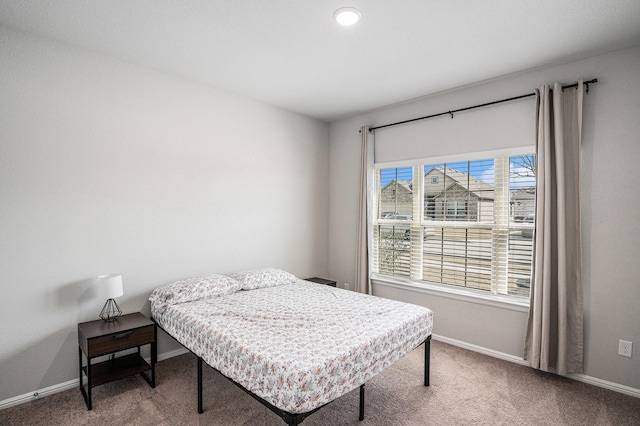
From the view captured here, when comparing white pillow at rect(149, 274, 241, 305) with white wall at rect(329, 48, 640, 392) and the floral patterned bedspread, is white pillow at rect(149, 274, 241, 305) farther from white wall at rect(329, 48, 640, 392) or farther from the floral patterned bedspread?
white wall at rect(329, 48, 640, 392)

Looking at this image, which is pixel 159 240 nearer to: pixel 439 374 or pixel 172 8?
pixel 172 8

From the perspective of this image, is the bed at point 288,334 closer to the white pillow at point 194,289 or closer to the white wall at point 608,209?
the white pillow at point 194,289

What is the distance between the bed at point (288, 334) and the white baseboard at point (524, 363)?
1.00 metres

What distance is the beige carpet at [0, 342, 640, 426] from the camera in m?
2.20

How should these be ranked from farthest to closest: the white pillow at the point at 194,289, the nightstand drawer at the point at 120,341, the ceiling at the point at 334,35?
1. the white pillow at the point at 194,289
2. the nightstand drawer at the point at 120,341
3. the ceiling at the point at 334,35

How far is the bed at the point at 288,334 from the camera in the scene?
5.68 ft

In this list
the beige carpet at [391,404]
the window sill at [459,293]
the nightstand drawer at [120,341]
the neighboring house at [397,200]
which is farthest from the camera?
the neighboring house at [397,200]

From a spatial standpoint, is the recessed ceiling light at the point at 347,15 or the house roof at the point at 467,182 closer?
the recessed ceiling light at the point at 347,15

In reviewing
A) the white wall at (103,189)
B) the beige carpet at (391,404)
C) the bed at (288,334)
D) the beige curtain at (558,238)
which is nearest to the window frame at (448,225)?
the beige curtain at (558,238)

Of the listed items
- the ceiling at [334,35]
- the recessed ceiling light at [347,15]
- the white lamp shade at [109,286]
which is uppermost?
the ceiling at [334,35]

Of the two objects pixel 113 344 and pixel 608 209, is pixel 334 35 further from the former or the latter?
pixel 113 344

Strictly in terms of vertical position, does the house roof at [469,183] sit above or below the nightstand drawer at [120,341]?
above

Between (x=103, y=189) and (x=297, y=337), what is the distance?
6.81 feet

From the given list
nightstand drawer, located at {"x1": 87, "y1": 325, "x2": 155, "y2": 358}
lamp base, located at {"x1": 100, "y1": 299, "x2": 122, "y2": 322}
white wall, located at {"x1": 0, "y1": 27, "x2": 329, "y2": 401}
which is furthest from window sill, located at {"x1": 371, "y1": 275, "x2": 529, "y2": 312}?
lamp base, located at {"x1": 100, "y1": 299, "x2": 122, "y2": 322}
